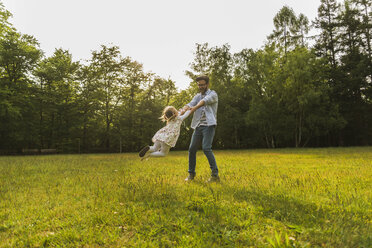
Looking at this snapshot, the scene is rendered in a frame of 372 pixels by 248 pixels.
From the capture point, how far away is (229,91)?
117ft

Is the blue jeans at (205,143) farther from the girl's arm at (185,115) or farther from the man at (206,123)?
the girl's arm at (185,115)

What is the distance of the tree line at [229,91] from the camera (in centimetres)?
2989

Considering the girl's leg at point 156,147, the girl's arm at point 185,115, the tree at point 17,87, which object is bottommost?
the girl's leg at point 156,147

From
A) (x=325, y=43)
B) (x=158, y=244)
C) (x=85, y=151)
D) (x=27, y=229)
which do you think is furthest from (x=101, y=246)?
(x=325, y=43)

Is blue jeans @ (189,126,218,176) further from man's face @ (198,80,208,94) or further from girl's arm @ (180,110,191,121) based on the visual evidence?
man's face @ (198,80,208,94)

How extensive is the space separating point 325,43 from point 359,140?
52.6ft

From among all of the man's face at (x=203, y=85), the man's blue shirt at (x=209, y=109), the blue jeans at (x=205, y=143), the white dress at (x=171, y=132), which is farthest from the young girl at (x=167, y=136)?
the man's face at (x=203, y=85)

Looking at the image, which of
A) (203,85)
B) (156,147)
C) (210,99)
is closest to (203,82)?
(203,85)

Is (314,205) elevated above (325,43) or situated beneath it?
situated beneath

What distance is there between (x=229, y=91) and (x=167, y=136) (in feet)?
103

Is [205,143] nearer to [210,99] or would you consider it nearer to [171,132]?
[171,132]

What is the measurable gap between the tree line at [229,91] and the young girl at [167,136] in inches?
1068

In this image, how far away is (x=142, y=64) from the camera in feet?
115

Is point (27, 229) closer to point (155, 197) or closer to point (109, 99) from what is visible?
point (155, 197)
